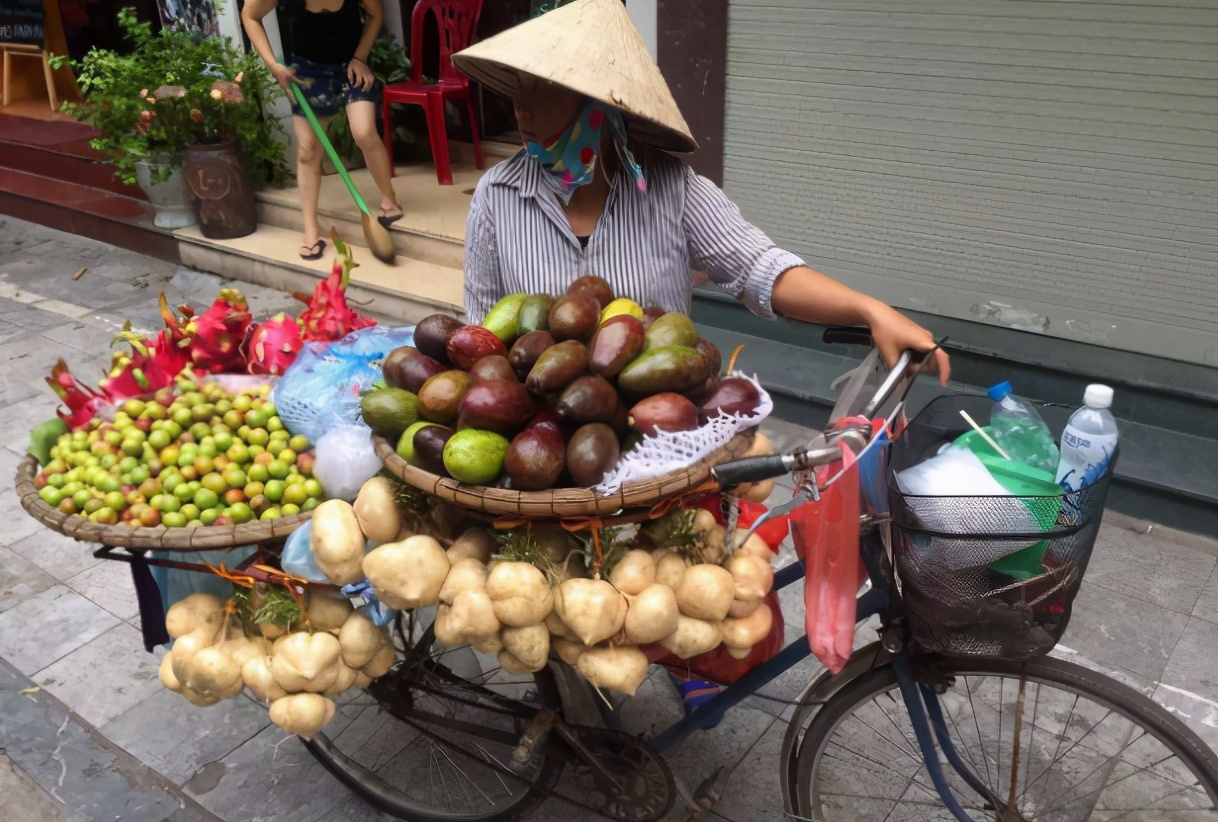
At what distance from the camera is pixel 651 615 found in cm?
159

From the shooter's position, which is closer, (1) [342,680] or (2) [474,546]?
(2) [474,546]

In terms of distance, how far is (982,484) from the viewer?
1.58 metres

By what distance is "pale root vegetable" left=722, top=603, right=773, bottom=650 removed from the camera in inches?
67.2

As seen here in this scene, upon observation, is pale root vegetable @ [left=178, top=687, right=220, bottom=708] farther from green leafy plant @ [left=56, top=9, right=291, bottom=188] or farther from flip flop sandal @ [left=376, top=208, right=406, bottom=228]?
green leafy plant @ [left=56, top=9, right=291, bottom=188]

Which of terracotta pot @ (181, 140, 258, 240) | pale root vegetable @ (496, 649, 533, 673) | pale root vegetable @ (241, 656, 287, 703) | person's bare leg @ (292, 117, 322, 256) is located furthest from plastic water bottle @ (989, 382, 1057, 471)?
terracotta pot @ (181, 140, 258, 240)

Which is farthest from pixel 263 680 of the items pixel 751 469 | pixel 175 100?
pixel 175 100

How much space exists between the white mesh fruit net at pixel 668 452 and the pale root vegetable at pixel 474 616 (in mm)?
282

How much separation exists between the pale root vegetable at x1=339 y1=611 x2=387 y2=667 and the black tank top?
16.2ft

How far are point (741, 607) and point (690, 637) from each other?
0.40 feet

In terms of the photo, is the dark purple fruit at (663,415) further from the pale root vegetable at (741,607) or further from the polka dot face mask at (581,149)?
the polka dot face mask at (581,149)

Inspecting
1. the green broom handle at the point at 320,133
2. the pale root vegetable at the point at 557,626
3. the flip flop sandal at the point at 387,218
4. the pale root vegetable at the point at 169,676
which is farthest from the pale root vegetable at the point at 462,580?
the flip flop sandal at the point at 387,218

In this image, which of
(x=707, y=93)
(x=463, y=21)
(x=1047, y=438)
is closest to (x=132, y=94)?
(x=463, y=21)

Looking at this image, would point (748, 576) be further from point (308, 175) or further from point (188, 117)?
point (188, 117)

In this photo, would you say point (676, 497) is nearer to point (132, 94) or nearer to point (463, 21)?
point (463, 21)
